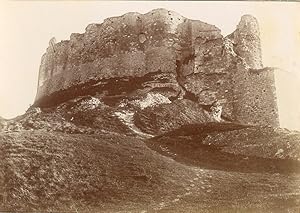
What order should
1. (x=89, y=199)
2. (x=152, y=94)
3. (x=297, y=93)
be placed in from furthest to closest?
(x=152, y=94) < (x=297, y=93) < (x=89, y=199)

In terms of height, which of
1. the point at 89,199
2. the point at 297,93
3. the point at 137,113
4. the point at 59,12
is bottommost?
the point at 89,199

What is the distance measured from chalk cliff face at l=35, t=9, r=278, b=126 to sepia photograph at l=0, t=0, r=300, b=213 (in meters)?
0.02

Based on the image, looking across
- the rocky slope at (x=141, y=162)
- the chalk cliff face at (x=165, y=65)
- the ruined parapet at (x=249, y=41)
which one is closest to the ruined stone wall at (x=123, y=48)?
the chalk cliff face at (x=165, y=65)

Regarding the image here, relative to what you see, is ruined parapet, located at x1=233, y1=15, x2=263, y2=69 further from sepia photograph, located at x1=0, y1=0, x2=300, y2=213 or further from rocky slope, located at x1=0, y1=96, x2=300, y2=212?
rocky slope, located at x1=0, y1=96, x2=300, y2=212

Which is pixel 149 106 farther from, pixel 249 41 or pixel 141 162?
pixel 249 41

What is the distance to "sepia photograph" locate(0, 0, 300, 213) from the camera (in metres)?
6.25

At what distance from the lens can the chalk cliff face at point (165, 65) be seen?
709 cm

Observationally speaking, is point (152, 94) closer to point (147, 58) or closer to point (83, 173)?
point (147, 58)

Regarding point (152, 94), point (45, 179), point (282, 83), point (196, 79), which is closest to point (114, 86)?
point (152, 94)

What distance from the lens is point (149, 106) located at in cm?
706

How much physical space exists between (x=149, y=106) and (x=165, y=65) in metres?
0.82

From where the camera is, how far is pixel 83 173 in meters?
A: 6.34

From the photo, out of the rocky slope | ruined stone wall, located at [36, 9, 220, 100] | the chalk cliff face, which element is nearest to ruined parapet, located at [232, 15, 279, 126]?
the chalk cliff face

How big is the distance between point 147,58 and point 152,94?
0.65 meters
